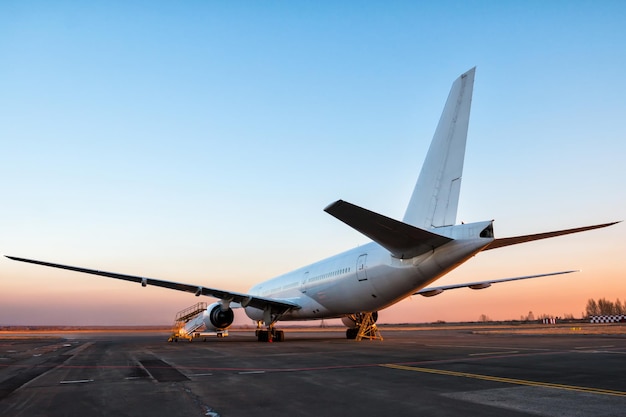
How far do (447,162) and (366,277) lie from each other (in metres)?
6.36

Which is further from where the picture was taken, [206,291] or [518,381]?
[206,291]

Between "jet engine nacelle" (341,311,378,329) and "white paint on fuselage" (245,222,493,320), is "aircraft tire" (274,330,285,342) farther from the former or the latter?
"jet engine nacelle" (341,311,378,329)

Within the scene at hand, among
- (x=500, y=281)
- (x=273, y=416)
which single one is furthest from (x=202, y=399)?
(x=500, y=281)

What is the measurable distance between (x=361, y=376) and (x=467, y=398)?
3149 mm

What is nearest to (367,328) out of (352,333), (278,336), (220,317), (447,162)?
(352,333)

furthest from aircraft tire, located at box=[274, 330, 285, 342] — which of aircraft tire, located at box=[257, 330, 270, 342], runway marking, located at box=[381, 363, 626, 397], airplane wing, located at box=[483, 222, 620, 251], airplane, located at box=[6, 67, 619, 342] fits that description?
runway marking, located at box=[381, 363, 626, 397]

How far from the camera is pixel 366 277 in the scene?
19844mm

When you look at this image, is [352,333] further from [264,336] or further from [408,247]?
[408,247]

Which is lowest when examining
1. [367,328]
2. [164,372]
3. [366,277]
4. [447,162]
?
[164,372]

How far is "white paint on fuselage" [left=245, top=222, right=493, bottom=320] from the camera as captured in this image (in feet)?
47.9

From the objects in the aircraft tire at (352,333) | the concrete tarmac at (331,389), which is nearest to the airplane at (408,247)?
the aircraft tire at (352,333)

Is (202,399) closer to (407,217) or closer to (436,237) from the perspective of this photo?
(436,237)

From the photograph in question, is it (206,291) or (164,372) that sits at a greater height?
(206,291)

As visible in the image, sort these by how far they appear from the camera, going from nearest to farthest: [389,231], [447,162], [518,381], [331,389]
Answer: [331,389]
[518,381]
[389,231]
[447,162]
